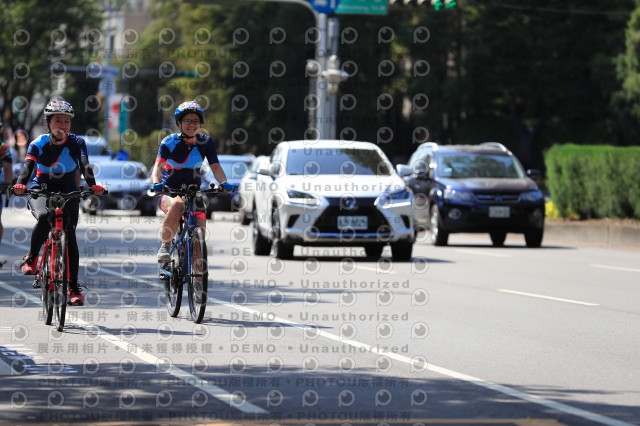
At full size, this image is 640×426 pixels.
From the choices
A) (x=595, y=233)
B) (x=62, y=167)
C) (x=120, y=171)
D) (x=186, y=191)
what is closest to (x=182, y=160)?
(x=186, y=191)

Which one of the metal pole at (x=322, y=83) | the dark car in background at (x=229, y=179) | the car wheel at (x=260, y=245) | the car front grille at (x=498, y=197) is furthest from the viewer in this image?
the dark car in background at (x=229, y=179)

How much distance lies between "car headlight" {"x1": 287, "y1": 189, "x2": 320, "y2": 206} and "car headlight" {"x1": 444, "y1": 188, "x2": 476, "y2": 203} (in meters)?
5.43

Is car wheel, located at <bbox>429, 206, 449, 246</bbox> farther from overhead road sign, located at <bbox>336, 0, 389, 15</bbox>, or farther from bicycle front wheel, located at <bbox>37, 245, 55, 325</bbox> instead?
bicycle front wheel, located at <bbox>37, 245, 55, 325</bbox>

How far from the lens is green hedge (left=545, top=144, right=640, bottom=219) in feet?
85.8

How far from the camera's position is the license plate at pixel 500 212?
944 inches

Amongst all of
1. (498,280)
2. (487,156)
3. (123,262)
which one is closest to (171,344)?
(498,280)

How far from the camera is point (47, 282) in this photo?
36.6 feet

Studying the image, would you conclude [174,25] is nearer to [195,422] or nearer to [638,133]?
[638,133]

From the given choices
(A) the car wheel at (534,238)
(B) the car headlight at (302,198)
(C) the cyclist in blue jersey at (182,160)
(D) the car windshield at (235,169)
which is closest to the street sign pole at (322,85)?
(D) the car windshield at (235,169)

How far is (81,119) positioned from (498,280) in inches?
2743

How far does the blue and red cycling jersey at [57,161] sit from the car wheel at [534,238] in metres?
13.9

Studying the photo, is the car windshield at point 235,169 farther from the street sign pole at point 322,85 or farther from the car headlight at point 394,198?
the car headlight at point 394,198

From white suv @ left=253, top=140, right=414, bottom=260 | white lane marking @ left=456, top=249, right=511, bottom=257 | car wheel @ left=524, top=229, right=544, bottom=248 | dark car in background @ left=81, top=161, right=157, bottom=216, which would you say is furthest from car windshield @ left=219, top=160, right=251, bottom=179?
white suv @ left=253, top=140, right=414, bottom=260

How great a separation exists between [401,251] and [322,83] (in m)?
15.2
